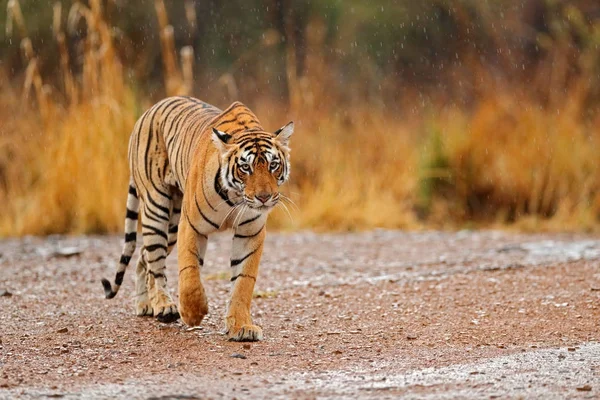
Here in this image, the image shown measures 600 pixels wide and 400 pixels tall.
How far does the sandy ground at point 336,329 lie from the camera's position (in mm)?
4934

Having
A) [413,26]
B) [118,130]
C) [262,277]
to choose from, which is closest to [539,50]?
[413,26]

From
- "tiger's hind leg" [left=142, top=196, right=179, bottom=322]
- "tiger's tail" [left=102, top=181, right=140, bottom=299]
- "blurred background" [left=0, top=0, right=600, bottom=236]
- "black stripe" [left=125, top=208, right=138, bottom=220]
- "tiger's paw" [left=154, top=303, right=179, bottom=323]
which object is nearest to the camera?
"tiger's paw" [left=154, top=303, right=179, bottom=323]

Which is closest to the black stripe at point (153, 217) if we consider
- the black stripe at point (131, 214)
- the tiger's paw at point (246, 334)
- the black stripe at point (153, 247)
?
the black stripe at point (153, 247)

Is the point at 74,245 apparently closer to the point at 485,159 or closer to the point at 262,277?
the point at 262,277

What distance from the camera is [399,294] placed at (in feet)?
24.7

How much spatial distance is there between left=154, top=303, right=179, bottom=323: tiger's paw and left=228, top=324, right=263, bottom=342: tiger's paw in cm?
56

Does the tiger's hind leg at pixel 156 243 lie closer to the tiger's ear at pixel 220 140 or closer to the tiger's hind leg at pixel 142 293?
the tiger's hind leg at pixel 142 293

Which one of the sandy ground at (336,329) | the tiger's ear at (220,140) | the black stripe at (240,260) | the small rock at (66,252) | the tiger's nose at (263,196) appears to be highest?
the tiger's ear at (220,140)

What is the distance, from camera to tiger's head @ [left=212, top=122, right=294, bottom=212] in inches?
226

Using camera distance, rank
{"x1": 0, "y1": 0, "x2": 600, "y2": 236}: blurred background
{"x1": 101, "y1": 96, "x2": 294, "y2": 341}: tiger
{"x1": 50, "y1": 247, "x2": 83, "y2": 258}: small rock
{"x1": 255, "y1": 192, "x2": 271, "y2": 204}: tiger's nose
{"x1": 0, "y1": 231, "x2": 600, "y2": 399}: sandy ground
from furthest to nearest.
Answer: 1. {"x1": 0, "y1": 0, "x2": 600, "y2": 236}: blurred background
2. {"x1": 50, "y1": 247, "x2": 83, "y2": 258}: small rock
3. {"x1": 101, "y1": 96, "x2": 294, "y2": 341}: tiger
4. {"x1": 255, "y1": 192, "x2": 271, "y2": 204}: tiger's nose
5. {"x1": 0, "y1": 231, "x2": 600, "y2": 399}: sandy ground

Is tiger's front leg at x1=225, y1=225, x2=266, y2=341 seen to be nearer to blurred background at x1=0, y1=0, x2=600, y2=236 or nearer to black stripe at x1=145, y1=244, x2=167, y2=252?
black stripe at x1=145, y1=244, x2=167, y2=252

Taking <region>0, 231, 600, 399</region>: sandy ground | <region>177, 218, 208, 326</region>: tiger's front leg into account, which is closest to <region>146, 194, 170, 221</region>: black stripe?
<region>177, 218, 208, 326</region>: tiger's front leg

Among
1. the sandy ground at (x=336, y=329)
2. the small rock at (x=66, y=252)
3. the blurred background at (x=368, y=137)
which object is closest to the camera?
the sandy ground at (x=336, y=329)

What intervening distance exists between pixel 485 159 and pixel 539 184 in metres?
0.65
